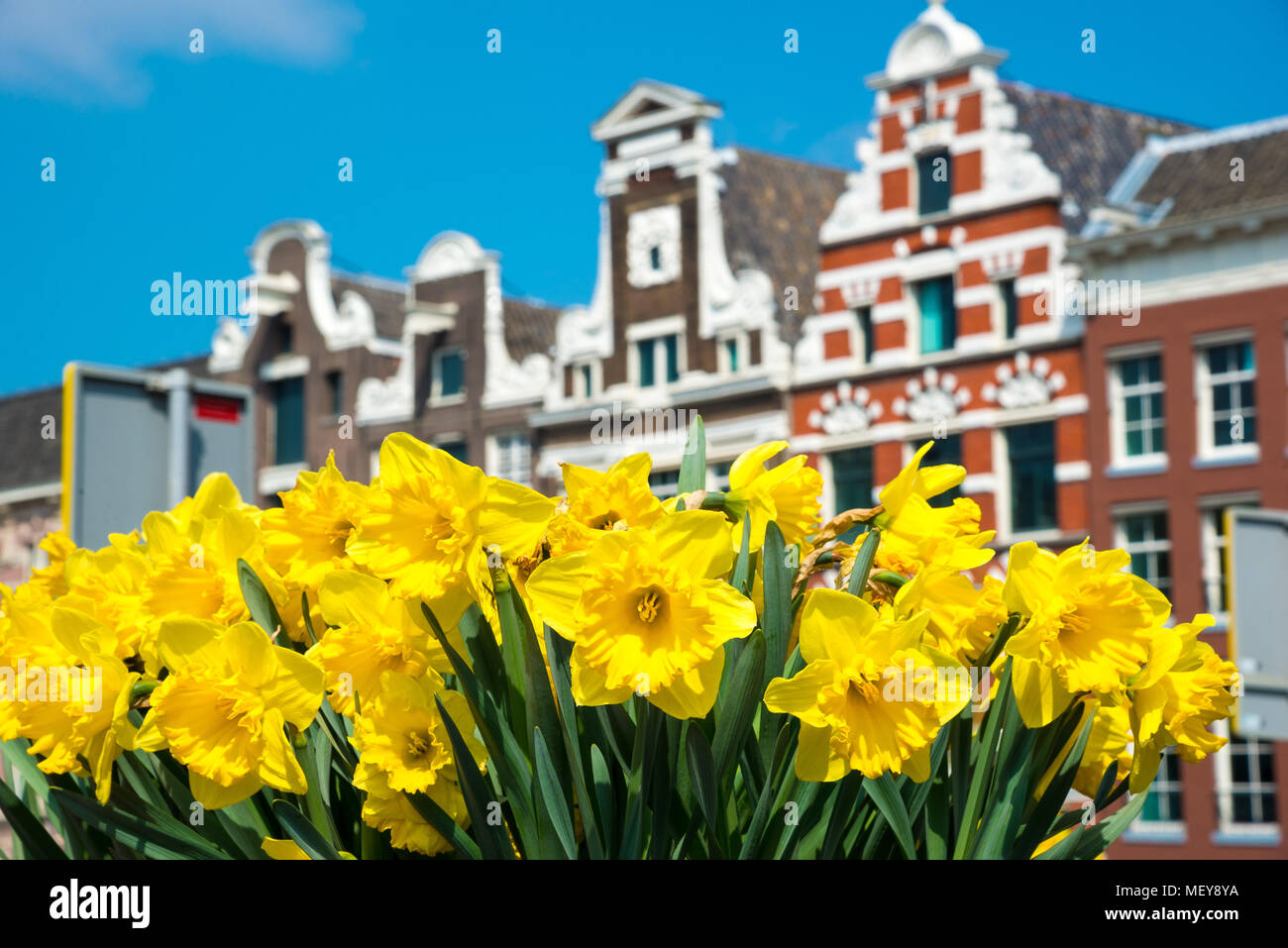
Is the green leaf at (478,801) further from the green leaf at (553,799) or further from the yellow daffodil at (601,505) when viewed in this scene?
the yellow daffodil at (601,505)

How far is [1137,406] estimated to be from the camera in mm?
18359

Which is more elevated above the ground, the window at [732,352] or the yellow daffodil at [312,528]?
the window at [732,352]

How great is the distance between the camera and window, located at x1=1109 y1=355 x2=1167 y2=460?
18.2 metres

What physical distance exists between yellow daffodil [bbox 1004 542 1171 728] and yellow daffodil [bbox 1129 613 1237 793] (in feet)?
0.15

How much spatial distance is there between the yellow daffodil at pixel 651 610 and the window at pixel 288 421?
2503 cm

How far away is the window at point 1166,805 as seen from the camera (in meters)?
17.6

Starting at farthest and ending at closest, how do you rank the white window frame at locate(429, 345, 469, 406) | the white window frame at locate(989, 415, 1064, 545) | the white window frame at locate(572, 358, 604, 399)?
the white window frame at locate(429, 345, 469, 406) < the white window frame at locate(572, 358, 604, 399) < the white window frame at locate(989, 415, 1064, 545)

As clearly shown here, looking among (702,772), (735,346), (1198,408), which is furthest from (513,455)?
(702,772)

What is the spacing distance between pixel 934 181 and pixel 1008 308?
A: 185cm

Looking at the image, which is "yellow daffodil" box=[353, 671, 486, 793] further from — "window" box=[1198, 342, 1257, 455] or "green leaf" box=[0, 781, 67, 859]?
"window" box=[1198, 342, 1257, 455]

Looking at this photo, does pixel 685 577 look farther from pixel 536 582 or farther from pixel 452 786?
pixel 452 786

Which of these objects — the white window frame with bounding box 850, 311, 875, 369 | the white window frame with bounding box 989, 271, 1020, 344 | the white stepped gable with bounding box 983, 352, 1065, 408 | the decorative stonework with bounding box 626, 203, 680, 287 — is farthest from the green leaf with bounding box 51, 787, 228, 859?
the decorative stonework with bounding box 626, 203, 680, 287

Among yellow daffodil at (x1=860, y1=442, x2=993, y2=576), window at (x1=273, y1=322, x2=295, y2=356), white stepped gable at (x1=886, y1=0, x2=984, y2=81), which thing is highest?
white stepped gable at (x1=886, y1=0, x2=984, y2=81)

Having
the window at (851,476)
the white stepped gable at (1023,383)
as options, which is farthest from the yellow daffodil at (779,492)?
the window at (851,476)
